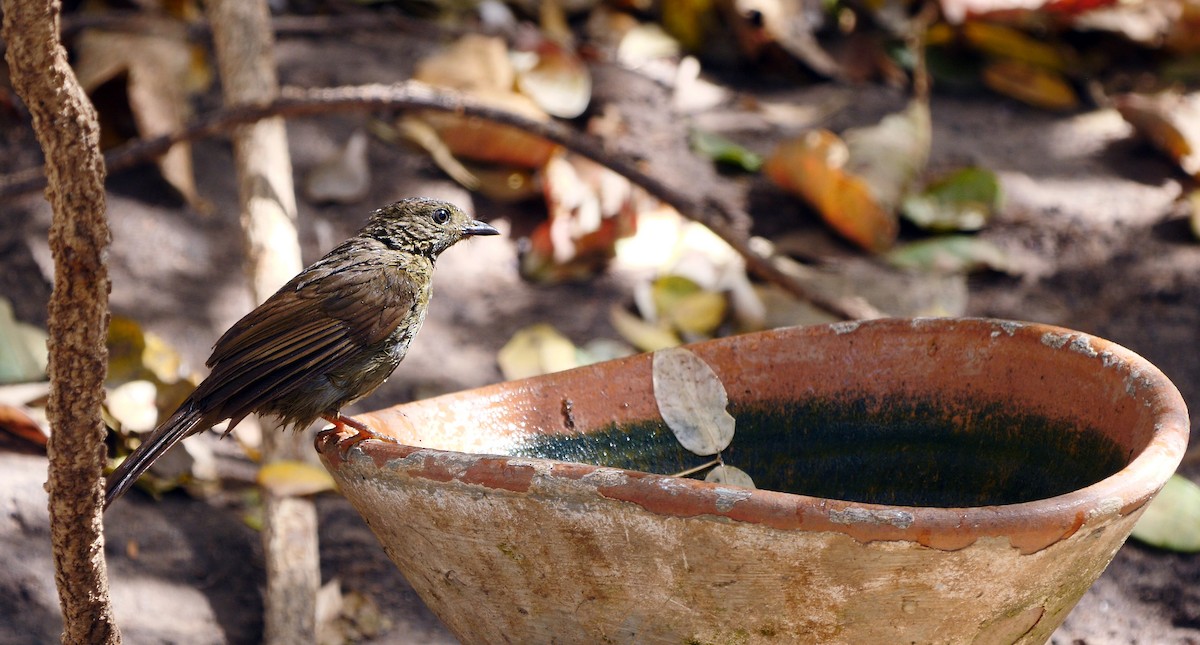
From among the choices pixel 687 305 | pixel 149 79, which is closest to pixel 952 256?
pixel 687 305

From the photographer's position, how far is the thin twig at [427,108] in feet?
14.4

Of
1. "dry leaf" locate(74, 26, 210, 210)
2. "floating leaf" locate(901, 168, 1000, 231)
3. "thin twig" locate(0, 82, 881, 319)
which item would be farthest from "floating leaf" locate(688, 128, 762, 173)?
"dry leaf" locate(74, 26, 210, 210)

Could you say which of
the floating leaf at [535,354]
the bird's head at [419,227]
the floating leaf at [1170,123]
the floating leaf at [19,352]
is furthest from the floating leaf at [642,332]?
the floating leaf at [1170,123]

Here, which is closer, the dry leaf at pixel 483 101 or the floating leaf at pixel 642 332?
the floating leaf at pixel 642 332

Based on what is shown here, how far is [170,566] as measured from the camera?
12.0 ft

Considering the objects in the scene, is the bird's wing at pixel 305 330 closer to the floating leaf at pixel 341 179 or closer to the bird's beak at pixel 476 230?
the bird's beak at pixel 476 230

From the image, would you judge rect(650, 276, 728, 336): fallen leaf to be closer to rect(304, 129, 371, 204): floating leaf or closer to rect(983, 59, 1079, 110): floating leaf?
rect(304, 129, 371, 204): floating leaf

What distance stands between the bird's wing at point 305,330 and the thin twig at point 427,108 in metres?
1.49

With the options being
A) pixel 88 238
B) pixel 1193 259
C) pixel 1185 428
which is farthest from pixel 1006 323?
pixel 1193 259

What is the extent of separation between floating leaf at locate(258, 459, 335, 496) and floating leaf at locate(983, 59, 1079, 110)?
4961 mm

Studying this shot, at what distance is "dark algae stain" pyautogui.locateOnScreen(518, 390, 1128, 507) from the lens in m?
2.64

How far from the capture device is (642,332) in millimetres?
5195

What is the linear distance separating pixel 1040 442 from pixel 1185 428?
16.2 inches

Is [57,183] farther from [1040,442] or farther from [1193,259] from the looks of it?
[1193,259]
